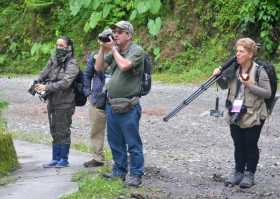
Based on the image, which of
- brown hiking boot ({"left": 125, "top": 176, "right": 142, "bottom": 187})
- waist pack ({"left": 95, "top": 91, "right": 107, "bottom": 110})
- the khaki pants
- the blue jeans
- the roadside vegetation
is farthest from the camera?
the roadside vegetation

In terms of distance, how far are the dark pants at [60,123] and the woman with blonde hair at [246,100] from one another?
6.74 ft

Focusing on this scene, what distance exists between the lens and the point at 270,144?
11.4 m

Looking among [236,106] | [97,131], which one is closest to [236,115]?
[236,106]

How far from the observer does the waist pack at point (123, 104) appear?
703 centimetres

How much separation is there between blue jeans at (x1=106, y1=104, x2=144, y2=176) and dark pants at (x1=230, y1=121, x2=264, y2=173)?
1.12m

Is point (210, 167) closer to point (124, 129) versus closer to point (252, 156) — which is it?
point (252, 156)

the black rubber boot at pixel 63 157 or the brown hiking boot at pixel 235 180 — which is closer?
the brown hiking boot at pixel 235 180

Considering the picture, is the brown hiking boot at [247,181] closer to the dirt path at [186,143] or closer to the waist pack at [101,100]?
the dirt path at [186,143]

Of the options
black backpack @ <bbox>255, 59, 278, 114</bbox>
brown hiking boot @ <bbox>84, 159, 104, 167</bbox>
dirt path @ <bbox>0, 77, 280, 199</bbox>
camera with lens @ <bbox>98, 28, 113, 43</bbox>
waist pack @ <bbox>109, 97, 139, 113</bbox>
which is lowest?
dirt path @ <bbox>0, 77, 280, 199</bbox>

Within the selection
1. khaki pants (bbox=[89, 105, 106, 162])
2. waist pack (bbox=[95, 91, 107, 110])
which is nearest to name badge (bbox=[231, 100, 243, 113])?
waist pack (bbox=[95, 91, 107, 110])

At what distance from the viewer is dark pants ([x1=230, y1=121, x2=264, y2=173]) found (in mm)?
7523

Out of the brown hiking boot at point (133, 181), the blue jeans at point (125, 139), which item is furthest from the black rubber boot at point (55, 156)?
the brown hiking boot at point (133, 181)

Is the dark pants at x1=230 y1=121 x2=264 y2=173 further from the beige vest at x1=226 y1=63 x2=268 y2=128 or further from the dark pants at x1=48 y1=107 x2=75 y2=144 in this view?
the dark pants at x1=48 y1=107 x2=75 y2=144

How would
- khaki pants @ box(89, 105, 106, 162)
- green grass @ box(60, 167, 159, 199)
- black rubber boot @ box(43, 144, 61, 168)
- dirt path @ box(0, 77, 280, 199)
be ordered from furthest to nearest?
black rubber boot @ box(43, 144, 61, 168)
khaki pants @ box(89, 105, 106, 162)
dirt path @ box(0, 77, 280, 199)
green grass @ box(60, 167, 159, 199)
